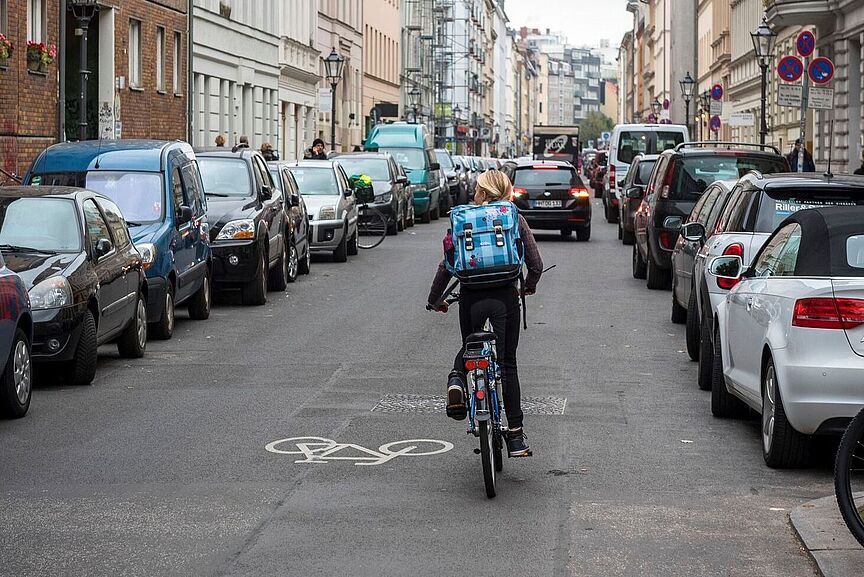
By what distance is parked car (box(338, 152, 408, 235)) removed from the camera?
3350 centimetres

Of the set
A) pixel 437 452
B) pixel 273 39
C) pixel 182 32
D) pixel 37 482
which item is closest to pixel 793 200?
pixel 437 452

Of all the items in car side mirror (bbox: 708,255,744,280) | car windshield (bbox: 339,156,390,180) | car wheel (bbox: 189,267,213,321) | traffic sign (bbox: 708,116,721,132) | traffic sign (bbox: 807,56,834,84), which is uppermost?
traffic sign (bbox: 708,116,721,132)

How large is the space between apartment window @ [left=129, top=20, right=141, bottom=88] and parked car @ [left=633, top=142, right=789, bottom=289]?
19.1 meters

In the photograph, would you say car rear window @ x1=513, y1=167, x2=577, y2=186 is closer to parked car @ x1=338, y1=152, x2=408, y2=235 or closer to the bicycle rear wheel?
parked car @ x1=338, y1=152, x2=408, y2=235

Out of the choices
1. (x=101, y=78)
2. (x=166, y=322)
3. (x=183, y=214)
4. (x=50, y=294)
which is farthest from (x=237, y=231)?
(x=101, y=78)

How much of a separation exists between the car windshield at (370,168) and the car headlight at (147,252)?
A: 18.9m

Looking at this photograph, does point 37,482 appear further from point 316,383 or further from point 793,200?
point 793,200

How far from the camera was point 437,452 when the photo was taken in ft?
30.5

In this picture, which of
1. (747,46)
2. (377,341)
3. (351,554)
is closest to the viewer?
(351,554)

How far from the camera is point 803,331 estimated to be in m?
8.31

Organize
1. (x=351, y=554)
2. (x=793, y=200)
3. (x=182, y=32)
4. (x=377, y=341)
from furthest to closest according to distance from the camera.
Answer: (x=182, y=32)
(x=377, y=341)
(x=793, y=200)
(x=351, y=554)

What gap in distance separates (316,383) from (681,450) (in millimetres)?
3620

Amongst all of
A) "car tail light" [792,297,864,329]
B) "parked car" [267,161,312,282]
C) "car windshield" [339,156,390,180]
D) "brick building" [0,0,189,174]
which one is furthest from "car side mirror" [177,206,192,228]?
"car windshield" [339,156,390,180]

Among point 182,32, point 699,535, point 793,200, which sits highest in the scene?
point 182,32
